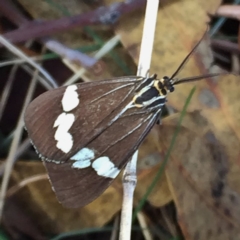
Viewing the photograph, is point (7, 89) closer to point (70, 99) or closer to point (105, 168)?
point (70, 99)

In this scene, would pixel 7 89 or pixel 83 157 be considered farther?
pixel 7 89

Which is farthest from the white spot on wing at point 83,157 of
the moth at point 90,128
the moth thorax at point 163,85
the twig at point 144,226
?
the twig at point 144,226

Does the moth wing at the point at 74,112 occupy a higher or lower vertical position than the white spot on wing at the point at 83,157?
higher

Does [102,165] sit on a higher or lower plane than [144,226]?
higher

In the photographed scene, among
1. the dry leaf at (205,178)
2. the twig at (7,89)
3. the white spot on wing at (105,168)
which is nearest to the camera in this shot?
the white spot on wing at (105,168)

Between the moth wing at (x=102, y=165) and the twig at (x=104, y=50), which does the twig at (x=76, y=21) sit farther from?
the moth wing at (x=102, y=165)

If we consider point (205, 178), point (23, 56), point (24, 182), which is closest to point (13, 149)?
point (24, 182)

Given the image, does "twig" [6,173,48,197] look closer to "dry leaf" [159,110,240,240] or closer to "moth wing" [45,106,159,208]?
"moth wing" [45,106,159,208]

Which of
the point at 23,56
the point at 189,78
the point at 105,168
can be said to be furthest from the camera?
the point at 23,56
